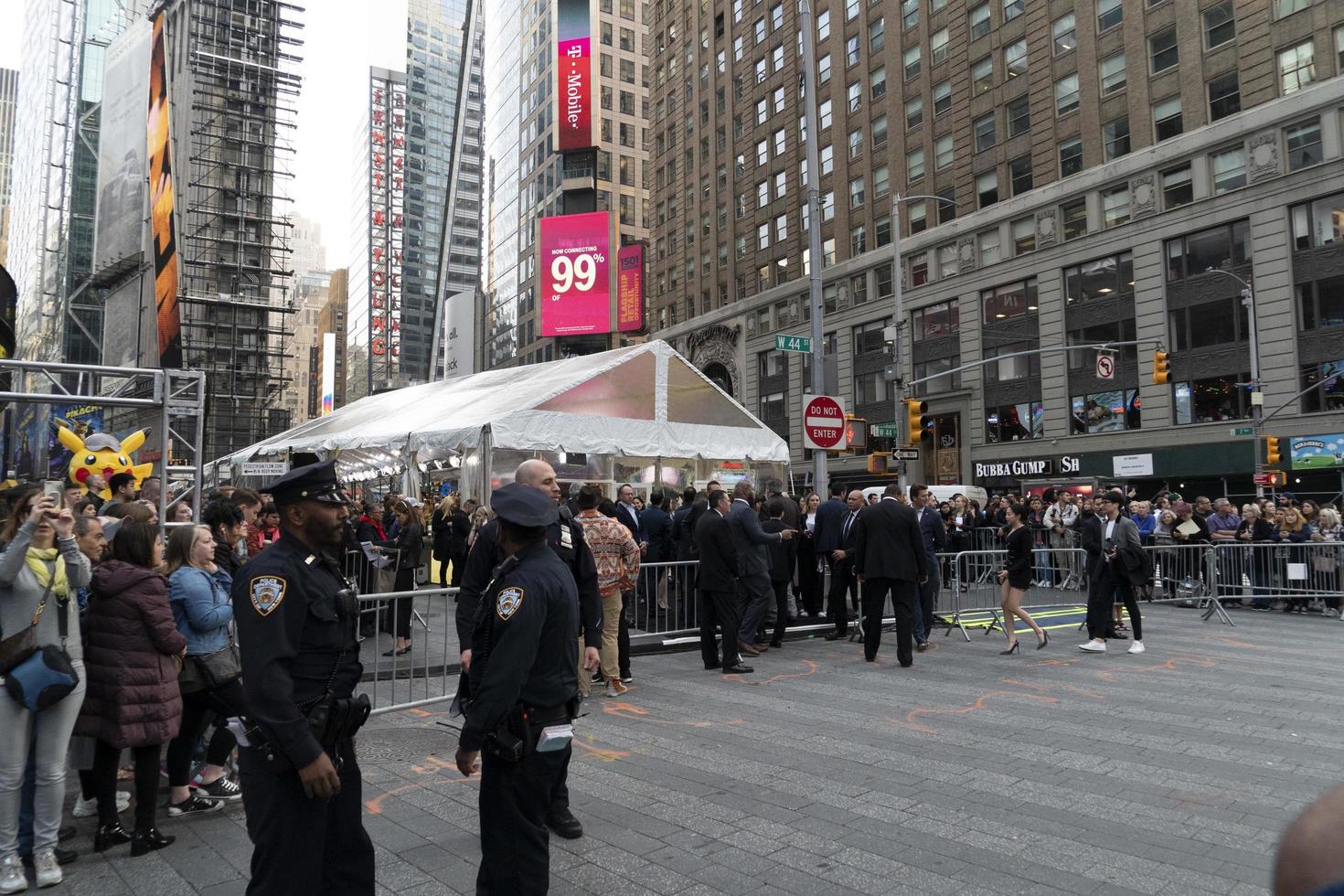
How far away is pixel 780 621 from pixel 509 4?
315 feet

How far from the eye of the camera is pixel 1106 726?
7340 mm

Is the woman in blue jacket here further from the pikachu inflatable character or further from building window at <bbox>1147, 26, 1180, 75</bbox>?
building window at <bbox>1147, 26, 1180, 75</bbox>

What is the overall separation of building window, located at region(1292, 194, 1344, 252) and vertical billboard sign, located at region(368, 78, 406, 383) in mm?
108796

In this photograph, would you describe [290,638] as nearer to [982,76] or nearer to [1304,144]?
[1304,144]

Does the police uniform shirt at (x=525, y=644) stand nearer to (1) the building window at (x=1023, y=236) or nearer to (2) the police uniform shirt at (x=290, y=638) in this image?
(2) the police uniform shirt at (x=290, y=638)

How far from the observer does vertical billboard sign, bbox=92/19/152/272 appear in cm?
4853

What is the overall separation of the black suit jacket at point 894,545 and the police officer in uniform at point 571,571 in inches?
195

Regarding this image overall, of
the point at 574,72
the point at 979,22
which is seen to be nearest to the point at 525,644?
the point at 979,22

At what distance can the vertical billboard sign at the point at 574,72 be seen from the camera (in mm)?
62688

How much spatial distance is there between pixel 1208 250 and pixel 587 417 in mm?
29068

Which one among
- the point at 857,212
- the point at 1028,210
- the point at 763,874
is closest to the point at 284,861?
the point at 763,874

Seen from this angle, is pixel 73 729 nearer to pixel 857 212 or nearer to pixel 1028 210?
pixel 1028 210

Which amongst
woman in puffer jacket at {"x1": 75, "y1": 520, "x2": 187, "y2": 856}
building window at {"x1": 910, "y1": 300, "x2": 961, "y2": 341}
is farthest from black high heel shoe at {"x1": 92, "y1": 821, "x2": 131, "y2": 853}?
building window at {"x1": 910, "y1": 300, "x2": 961, "y2": 341}

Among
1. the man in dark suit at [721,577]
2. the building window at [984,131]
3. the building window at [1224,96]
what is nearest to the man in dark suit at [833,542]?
the man in dark suit at [721,577]
